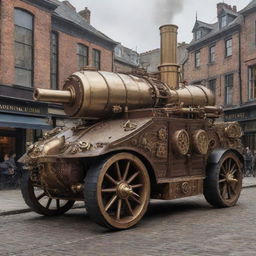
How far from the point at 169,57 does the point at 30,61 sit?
8.45 meters

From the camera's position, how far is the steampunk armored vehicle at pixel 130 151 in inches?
285

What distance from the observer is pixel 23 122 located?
51.3ft

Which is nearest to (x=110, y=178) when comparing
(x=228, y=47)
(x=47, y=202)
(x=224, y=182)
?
(x=47, y=202)

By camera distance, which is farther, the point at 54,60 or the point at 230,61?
the point at 230,61

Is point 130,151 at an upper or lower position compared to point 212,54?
lower

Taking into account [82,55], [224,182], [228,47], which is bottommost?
[224,182]

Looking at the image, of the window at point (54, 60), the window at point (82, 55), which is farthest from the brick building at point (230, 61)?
the window at point (54, 60)

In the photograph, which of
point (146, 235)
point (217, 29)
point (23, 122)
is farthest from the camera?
point (217, 29)

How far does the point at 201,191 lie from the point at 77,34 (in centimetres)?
1283

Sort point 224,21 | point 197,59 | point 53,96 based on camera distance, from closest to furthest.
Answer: point 53,96 < point 224,21 < point 197,59

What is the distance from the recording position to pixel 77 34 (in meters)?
20.1

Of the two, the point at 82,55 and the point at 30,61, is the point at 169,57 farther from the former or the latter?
the point at 82,55

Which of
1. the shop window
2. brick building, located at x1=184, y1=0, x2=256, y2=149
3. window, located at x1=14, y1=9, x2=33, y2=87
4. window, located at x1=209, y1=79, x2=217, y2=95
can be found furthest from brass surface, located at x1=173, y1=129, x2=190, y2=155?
window, located at x1=209, y1=79, x2=217, y2=95

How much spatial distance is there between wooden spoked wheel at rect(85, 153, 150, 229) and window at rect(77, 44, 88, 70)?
1311 cm
